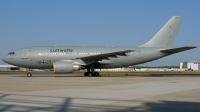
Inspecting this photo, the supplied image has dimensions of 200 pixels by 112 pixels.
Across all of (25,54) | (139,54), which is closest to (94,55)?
(139,54)

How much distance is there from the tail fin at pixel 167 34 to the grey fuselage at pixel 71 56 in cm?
86

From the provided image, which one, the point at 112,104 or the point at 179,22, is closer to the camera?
the point at 112,104

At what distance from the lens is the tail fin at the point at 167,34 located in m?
35.7

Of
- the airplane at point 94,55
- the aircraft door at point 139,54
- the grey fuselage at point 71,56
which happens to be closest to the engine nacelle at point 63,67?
the airplane at point 94,55

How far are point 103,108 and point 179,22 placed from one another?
29.5 meters

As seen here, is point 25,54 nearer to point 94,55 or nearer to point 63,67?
point 63,67

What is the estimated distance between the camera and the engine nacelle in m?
30.4

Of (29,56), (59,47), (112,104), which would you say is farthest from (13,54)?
(112,104)

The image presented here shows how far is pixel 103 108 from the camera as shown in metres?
8.59

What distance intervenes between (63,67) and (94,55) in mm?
3482

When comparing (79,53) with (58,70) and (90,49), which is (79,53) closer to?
(90,49)

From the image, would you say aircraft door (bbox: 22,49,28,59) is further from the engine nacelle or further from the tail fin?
the tail fin

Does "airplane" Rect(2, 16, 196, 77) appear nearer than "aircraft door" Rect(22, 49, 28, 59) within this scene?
Yes

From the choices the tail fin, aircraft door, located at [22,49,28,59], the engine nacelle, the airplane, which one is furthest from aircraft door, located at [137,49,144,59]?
aircraft door, located at [22,49,28,59]
